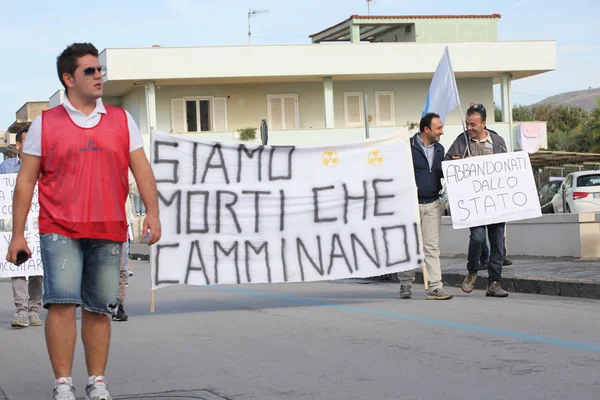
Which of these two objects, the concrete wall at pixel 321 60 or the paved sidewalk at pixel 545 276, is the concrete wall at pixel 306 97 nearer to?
the concrete wall at pixel 321 60

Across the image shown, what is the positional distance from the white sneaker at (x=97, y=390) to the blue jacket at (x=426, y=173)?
684 cm

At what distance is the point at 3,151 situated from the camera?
75750 mm

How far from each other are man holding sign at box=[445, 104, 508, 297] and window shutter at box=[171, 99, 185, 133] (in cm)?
3525

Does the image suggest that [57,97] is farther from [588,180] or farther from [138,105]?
[588,180]

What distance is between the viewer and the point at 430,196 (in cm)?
1203

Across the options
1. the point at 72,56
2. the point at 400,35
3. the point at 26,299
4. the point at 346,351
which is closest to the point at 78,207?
the point at 72,56

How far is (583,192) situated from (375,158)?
1672 cm

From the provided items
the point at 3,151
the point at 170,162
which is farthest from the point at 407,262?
the point at 3,151

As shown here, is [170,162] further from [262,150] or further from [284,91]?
[284,91]

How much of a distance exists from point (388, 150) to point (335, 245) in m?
1.25

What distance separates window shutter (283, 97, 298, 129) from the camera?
48344mm

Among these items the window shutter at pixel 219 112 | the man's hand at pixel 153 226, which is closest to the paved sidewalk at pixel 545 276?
the man's hand at pixel 153 226

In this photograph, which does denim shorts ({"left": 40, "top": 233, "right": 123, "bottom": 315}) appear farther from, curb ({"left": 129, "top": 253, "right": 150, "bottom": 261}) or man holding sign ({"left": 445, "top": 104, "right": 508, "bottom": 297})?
curb ({"left": 129, "top": 253, "right": 150, "bottom": 261})

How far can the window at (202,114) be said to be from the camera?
4722 cm
